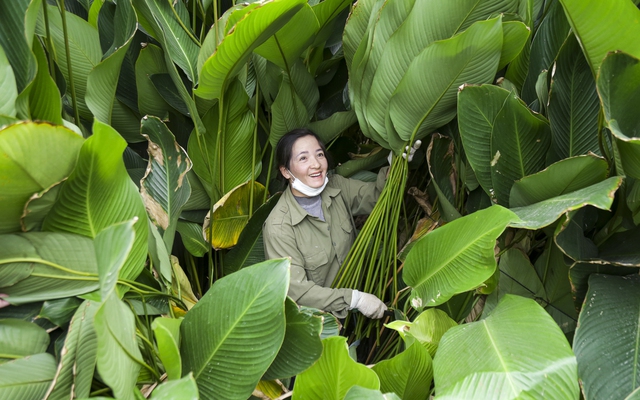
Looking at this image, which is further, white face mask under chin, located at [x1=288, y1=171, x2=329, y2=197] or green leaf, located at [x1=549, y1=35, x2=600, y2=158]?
white face mask under chin, located at [x1=288, y1=171, x2=329, y2=197]

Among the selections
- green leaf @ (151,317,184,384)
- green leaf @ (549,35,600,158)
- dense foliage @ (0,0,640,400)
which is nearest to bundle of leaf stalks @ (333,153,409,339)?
dense foliage @ (0,0,640,400)

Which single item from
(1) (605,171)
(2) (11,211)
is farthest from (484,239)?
(2) (11,211)

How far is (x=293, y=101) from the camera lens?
1.21 metres

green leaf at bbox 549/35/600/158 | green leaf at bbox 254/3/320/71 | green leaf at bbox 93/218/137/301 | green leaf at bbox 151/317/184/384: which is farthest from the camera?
green leaf at bbox 254/3/320/71

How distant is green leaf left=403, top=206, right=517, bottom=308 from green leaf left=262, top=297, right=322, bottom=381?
0.23 metres

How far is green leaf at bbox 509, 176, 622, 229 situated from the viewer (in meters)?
0.69

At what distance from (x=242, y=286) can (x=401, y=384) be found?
1.03 ft

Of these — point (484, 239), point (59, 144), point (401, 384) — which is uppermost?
point (59, 144)

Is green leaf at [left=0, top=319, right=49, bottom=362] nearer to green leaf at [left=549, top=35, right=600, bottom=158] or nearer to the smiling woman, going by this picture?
the smiling woman

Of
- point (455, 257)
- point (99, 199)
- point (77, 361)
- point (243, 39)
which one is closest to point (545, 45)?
point (455, 257)

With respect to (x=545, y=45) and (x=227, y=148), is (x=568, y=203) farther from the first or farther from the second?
(x=227, y=148)

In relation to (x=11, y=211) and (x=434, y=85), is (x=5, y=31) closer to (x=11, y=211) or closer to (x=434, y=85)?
(x=11, y=211)

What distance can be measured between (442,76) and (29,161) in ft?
2.23

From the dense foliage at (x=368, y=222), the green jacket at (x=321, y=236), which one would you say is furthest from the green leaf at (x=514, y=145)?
the green jacket at (x=321, y=236)
